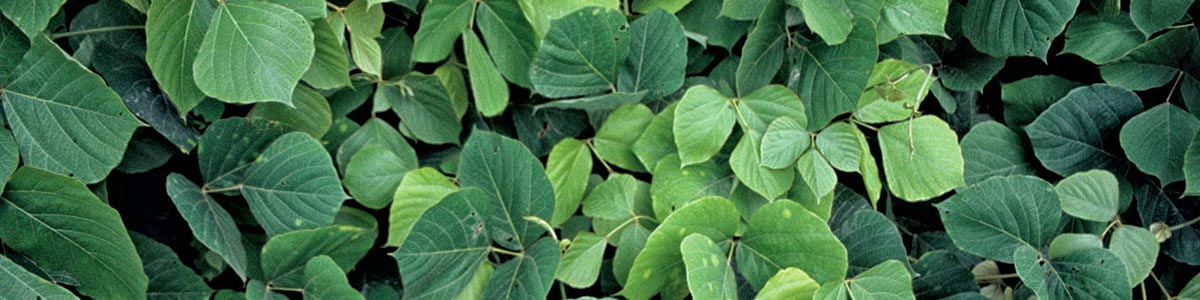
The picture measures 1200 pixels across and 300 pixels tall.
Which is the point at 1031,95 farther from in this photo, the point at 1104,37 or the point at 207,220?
the point at 207,220

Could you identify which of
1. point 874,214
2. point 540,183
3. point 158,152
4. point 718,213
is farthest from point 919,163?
point 158,152

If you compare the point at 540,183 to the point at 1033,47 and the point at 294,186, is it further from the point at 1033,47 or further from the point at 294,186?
the point at 1033,47

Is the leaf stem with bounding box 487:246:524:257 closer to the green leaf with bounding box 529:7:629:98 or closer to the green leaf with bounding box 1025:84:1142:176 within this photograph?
the green leaf with bounding box 529:7:629:98

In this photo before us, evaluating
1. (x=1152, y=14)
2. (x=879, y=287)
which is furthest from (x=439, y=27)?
(x=1152, y=14)

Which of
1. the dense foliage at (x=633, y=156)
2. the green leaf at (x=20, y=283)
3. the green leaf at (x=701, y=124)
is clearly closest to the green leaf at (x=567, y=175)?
the dense foliage at (x=633, y=156)

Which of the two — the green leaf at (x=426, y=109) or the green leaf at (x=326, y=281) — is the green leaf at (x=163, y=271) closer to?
the green leaf at (x=326, y=281)
